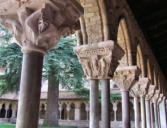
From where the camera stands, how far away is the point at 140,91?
6176mm

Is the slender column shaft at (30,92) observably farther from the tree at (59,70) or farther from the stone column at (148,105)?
the tree at (59,70)

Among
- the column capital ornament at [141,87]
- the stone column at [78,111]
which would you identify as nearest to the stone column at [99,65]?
the column capital ornament at [141,87]

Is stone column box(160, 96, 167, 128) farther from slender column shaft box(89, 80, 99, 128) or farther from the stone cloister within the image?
slender column shaft box(89, 80, 99, 128)

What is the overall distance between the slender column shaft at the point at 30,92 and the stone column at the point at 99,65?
175cm

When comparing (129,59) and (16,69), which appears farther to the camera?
(16,69)

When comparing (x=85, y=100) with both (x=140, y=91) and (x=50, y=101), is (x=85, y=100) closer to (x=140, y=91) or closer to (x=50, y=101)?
(x=50, y=101)

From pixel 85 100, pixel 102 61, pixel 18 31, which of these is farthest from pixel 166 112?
pixel 18 31

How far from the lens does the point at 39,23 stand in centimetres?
175

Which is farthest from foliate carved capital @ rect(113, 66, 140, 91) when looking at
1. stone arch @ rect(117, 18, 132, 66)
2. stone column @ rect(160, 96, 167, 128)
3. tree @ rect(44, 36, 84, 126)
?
stone column @ rect(160, 96, 167, 128)

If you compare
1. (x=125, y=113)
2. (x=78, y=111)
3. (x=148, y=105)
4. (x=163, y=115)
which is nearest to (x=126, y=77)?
(x=125, y=113)

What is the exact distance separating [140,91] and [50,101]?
5.31 m

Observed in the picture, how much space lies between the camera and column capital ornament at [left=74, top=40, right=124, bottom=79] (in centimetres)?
340

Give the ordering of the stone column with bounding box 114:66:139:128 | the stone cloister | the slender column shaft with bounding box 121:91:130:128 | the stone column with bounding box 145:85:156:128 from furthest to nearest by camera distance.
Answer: the stone column with bounding box 145:85:156:128 < the stone column with bounding box 114:66:139:128 < the slender column shaft with bounding box 121:91:130:128 < the stone cloister

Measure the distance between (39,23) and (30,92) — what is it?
583 millimetres
